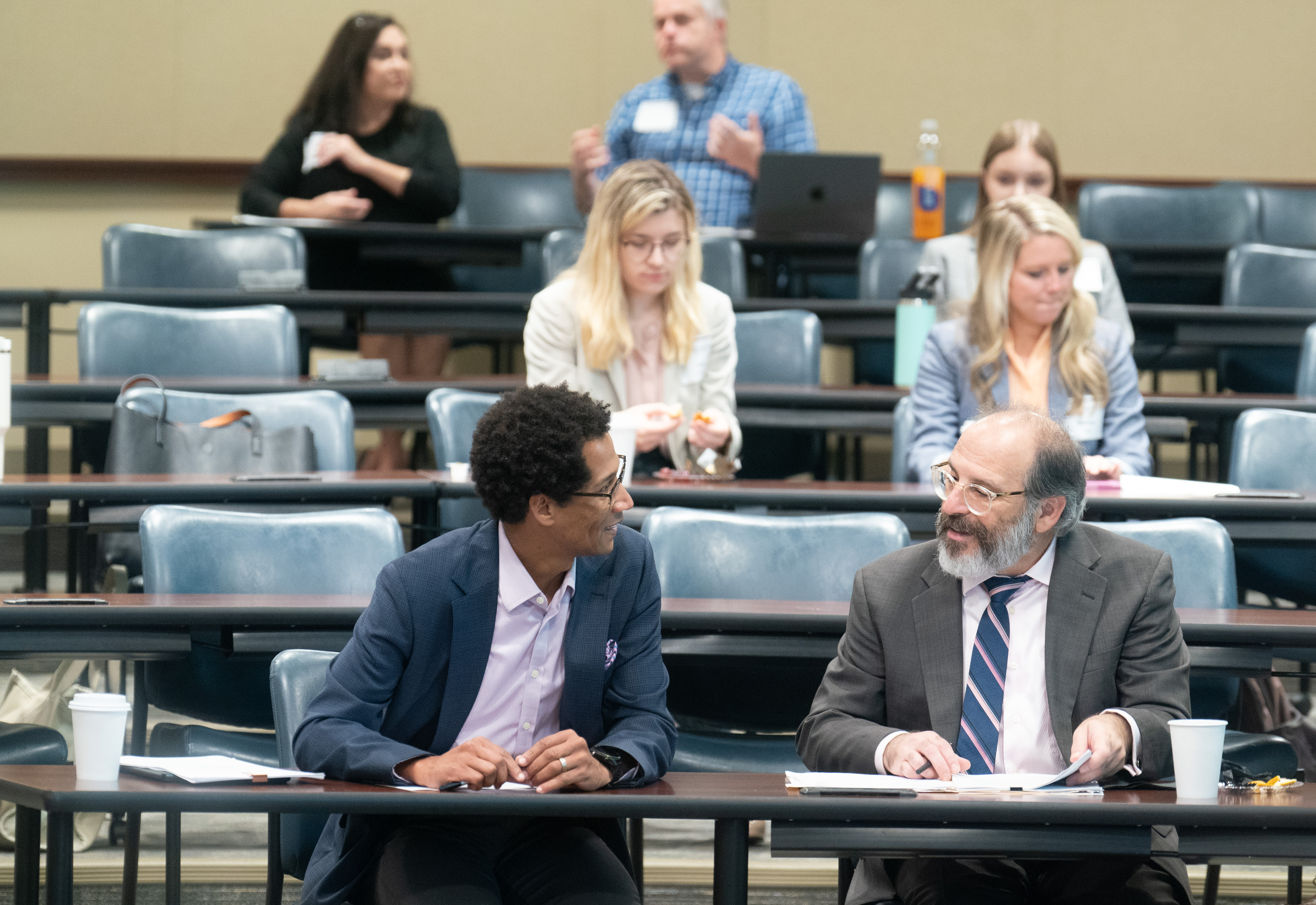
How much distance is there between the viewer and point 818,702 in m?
2.15

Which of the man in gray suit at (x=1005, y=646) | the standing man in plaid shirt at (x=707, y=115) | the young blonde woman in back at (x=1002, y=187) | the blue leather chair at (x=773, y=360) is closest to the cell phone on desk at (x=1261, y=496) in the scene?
the man in gray suit at (x=1005, y=646)

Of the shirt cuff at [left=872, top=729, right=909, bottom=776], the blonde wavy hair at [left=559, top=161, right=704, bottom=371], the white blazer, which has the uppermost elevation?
the blonde wavy hair at [left=559, top=161, right=704, bottom=371]

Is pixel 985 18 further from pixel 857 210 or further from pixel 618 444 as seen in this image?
pixel 618 444

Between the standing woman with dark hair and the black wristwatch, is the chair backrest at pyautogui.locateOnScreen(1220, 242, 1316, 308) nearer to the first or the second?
the standing woman with dark hair

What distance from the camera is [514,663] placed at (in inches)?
81.4

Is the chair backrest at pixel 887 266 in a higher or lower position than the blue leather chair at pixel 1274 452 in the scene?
higher

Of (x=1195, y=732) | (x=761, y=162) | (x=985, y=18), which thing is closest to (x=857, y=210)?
(x=761, y=162)

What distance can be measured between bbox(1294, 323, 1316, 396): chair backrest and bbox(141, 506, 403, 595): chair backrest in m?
2.59

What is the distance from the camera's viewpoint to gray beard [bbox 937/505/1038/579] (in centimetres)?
211

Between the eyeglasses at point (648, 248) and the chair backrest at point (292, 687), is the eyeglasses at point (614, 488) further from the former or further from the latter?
the eyeglasses at point (648, 248)

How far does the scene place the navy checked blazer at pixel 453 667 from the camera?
1938 mm

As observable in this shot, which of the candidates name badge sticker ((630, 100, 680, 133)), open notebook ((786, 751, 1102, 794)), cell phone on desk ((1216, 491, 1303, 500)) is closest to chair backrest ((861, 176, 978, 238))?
name badge sticker ((630, 100, 680, 133))

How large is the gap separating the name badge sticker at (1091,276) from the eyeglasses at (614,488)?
2269 mm

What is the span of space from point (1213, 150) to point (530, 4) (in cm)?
315
